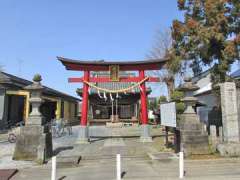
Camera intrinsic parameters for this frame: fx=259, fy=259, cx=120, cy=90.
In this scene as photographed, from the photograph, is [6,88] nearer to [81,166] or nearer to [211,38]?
[81,166]

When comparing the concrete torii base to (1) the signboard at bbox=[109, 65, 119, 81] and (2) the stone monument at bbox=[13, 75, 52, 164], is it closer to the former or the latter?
(1) the signboard at bbox=[109, 65, 119, 81]

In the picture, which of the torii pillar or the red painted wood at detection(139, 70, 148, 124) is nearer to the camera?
the torii pillar

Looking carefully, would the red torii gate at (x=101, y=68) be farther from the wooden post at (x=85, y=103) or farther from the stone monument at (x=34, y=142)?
the stone monument at (x=34, y=142)

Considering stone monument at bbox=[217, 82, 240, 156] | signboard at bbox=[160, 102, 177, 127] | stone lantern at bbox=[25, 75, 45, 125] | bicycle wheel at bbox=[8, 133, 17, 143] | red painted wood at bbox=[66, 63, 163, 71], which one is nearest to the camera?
stone monument at bbox=[217, 82, 240, 156]

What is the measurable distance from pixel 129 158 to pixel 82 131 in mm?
6334

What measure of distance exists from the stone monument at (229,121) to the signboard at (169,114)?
7.02 ft

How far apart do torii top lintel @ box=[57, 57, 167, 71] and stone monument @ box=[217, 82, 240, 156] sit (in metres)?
7.01

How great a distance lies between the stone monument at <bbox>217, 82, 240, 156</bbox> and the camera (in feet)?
36.0

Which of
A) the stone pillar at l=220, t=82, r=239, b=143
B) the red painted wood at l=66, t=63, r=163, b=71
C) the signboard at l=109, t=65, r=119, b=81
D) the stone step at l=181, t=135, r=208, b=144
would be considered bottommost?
the stone step at l=181, t=135, r=208, b=144

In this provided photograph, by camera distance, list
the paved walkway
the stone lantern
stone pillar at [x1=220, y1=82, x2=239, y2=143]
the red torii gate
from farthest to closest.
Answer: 1. the red torii gate
2. the stone lantern
3. stone pillar at [x1=220, y1=82, x2=239, y2=143]
4. the paved walkway

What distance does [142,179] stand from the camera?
7.88 metres

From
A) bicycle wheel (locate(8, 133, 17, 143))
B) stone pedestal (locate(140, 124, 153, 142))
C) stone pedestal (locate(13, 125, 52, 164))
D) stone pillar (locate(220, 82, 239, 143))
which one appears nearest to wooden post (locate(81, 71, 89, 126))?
stone pedestal (locate(140, 124, 153, 142))

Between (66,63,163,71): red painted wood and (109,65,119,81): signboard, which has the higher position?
(66,63,163,71): red painted wood

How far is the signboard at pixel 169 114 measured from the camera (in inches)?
469
